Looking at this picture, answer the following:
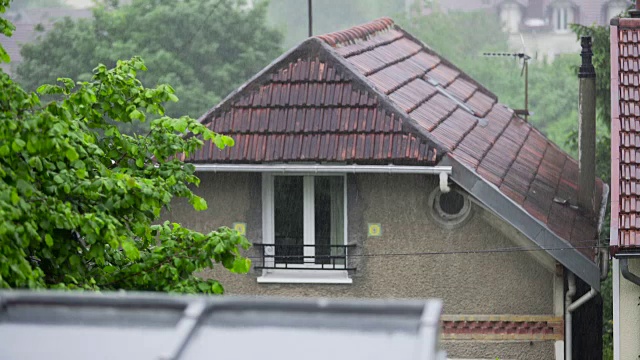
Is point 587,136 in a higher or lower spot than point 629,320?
higher

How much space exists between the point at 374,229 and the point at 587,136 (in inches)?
129

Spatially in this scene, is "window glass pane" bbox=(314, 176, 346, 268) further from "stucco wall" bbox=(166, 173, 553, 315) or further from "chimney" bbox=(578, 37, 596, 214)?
"chimney" bbox=(578, 37, 596, 214)

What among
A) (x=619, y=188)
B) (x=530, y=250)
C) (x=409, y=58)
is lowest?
(x=530, y=250)

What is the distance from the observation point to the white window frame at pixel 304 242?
45.0ft

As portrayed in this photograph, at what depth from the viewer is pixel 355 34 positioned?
1619 centimetres

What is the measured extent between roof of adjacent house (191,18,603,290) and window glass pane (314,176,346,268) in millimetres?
478

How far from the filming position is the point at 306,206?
13734mm

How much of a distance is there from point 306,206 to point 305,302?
971 centimetres

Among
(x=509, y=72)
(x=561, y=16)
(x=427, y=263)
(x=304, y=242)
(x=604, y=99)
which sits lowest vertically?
(x=427, y=263)

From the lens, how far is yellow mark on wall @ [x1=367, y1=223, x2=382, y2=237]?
13.7 meters

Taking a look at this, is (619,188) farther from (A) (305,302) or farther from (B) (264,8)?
(B) (264,8)

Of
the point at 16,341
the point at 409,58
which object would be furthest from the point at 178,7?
the point at 16,341

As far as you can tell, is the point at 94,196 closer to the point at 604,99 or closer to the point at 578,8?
the point at 604,99

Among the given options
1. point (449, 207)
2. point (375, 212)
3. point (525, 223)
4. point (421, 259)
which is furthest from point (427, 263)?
point (525, 223)
